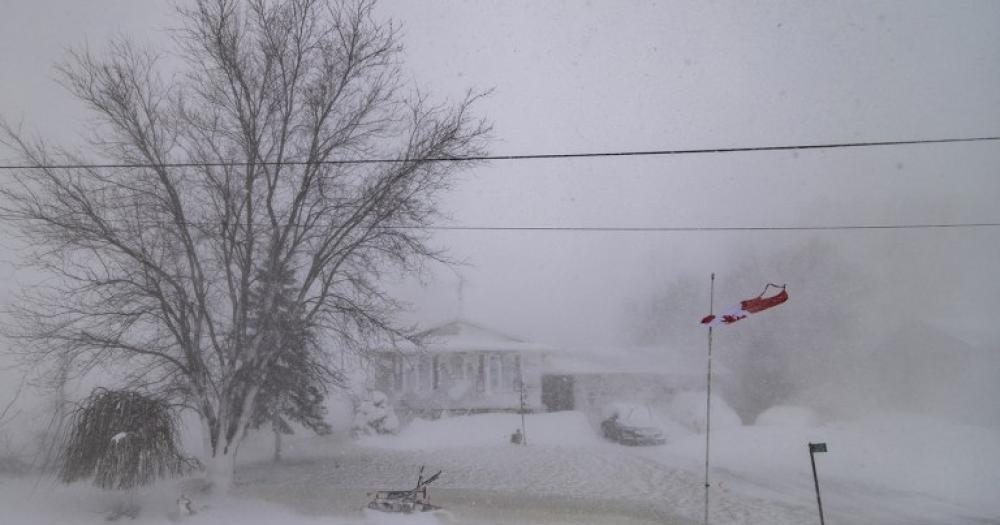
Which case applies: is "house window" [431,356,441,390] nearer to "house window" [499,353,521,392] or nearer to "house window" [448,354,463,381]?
"house window" [448,354,463,381]

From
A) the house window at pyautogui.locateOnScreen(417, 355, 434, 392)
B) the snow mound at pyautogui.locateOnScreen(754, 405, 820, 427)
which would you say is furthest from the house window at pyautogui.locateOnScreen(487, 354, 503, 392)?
the snow mound at pyautogui.locateOnScreen(754, 405, 820, 427)

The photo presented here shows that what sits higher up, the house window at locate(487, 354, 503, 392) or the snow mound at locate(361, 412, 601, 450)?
the house window at locate(487, 354, 503, 392)

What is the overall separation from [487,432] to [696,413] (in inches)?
189

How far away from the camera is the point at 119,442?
24.7 feet

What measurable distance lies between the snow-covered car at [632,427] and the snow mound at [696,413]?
1.00m

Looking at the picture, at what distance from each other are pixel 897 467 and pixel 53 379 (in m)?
14.8

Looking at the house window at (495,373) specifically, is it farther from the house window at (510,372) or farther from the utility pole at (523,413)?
the utility pole at (523,413)

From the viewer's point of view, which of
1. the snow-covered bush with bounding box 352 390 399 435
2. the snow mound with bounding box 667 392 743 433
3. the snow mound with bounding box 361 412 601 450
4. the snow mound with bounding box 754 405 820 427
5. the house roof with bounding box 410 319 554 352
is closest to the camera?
the snow mound with bounding box 361 412 601 450

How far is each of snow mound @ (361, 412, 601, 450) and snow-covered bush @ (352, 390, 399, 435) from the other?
21 cm

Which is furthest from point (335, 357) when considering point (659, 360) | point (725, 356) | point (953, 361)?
point (953, 361)

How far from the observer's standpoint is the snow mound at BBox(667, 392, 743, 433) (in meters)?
12.8

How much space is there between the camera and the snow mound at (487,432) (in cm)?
1151

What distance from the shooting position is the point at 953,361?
46.1ft

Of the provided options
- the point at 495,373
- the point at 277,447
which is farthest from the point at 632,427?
the point at 277,447
